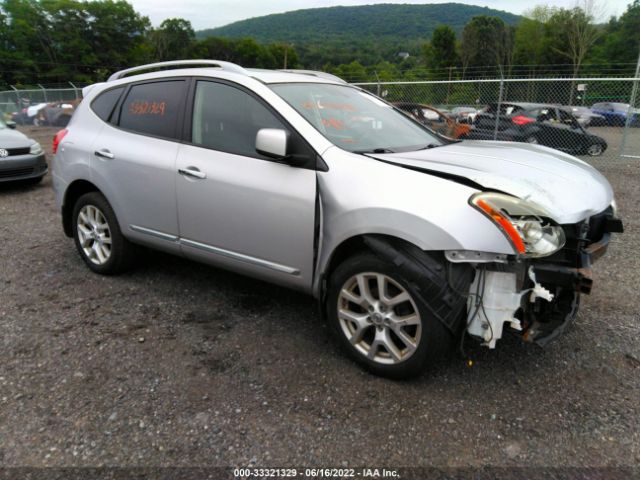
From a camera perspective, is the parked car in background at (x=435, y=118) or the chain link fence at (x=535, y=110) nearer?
the chain link fence at (x=535, y=110)

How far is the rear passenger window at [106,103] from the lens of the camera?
4.20 m

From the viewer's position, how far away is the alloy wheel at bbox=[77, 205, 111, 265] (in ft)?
14.1

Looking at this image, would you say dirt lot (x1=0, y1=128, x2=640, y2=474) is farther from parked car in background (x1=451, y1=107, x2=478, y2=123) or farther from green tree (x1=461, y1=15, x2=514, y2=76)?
green tree (x1=461, y1=15, x2=514, y2=76)

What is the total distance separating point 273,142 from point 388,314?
1.18 m

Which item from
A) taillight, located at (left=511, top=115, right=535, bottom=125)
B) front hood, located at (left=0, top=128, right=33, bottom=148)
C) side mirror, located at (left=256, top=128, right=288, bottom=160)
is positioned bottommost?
front hood, located at (left=0, top=128, right=33, bottom=148)

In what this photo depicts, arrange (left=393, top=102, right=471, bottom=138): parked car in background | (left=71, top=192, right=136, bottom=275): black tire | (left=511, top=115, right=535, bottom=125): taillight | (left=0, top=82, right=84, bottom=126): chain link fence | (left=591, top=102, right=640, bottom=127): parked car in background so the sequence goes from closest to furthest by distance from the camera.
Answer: (left=71, top=192, right=136, bottom=275): black tire < (left=511, top=115, right=535, bottom=125): taillight < (left=393, top=102, right=471, bottom=138): parked car in background < (left=591, top=102, right=640, bottom=127): parked car in background < (left=0, top=82, right=84, bottom=126): chain link fence

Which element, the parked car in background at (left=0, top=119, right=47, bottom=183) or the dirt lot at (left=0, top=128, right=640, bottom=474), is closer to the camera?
the dirt lot at (left=0, top=128, right=640, bottom=474)

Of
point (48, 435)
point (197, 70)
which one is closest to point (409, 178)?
point (197, 70)

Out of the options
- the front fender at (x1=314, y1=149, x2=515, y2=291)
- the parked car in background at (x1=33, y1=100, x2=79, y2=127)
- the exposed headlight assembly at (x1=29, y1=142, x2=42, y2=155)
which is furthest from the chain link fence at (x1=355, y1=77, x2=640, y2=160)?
the parked car in background at (x1=33, y1=100, x2=79, y2=127)

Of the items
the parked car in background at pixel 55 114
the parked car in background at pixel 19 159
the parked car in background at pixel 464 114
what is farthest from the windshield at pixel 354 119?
the parked car in background at pixel 55 114

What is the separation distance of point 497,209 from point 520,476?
A: 3.95 ft

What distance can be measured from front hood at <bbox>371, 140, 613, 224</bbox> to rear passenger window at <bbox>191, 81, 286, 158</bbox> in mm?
844

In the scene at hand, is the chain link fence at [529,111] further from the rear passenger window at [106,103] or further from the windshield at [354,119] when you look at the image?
the rear passenger window at [106,103]

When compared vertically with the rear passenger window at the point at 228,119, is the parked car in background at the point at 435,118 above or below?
below
